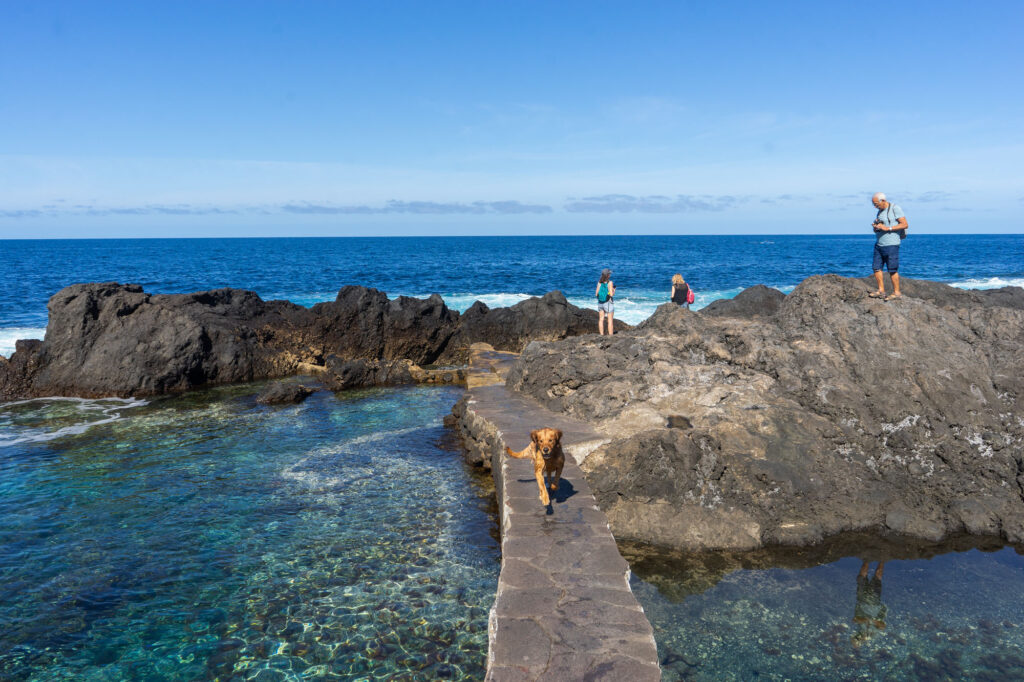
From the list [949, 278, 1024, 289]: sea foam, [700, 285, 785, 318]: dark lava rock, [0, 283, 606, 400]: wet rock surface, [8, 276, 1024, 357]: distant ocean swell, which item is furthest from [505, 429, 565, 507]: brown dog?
[949, 278, 1024, 289]: sea foam

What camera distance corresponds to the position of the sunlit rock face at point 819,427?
26.4 ft

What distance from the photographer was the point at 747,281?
53281mm

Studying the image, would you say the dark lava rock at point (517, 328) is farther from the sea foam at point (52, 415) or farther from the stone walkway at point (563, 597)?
the stone walkway at point (563, 597)

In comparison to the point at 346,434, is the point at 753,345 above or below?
above

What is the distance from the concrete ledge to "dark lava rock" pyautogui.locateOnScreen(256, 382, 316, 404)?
9074mm

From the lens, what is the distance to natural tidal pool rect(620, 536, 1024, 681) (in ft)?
18.5

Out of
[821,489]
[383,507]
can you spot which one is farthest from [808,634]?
[383,507]

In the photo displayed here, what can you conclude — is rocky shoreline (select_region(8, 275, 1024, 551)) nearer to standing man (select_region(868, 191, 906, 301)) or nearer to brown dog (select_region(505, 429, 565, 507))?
standing man (select_region(868, 191, 906, 301))

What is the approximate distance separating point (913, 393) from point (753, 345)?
2.26 meters

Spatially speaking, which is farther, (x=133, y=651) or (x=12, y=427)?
(x=12, y=427)

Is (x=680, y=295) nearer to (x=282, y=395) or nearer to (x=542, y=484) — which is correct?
(x=282, y=395)

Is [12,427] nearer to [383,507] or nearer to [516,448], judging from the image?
[383,507]

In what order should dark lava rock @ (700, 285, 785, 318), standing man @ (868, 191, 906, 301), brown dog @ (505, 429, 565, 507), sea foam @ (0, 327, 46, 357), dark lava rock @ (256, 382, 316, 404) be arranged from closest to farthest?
brown dog @ (505, 429, 565, 507) → standing man @ (868, 191, 906, 301) → dark lava rock @ (256, 382, 316, 404) → dark lava rock @ (700, 285, 785, 318) → sea foam @ (0, 327, 46, 357)

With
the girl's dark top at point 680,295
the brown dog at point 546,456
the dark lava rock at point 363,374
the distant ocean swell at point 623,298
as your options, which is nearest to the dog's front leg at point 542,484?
the brown dog at point 546,456
